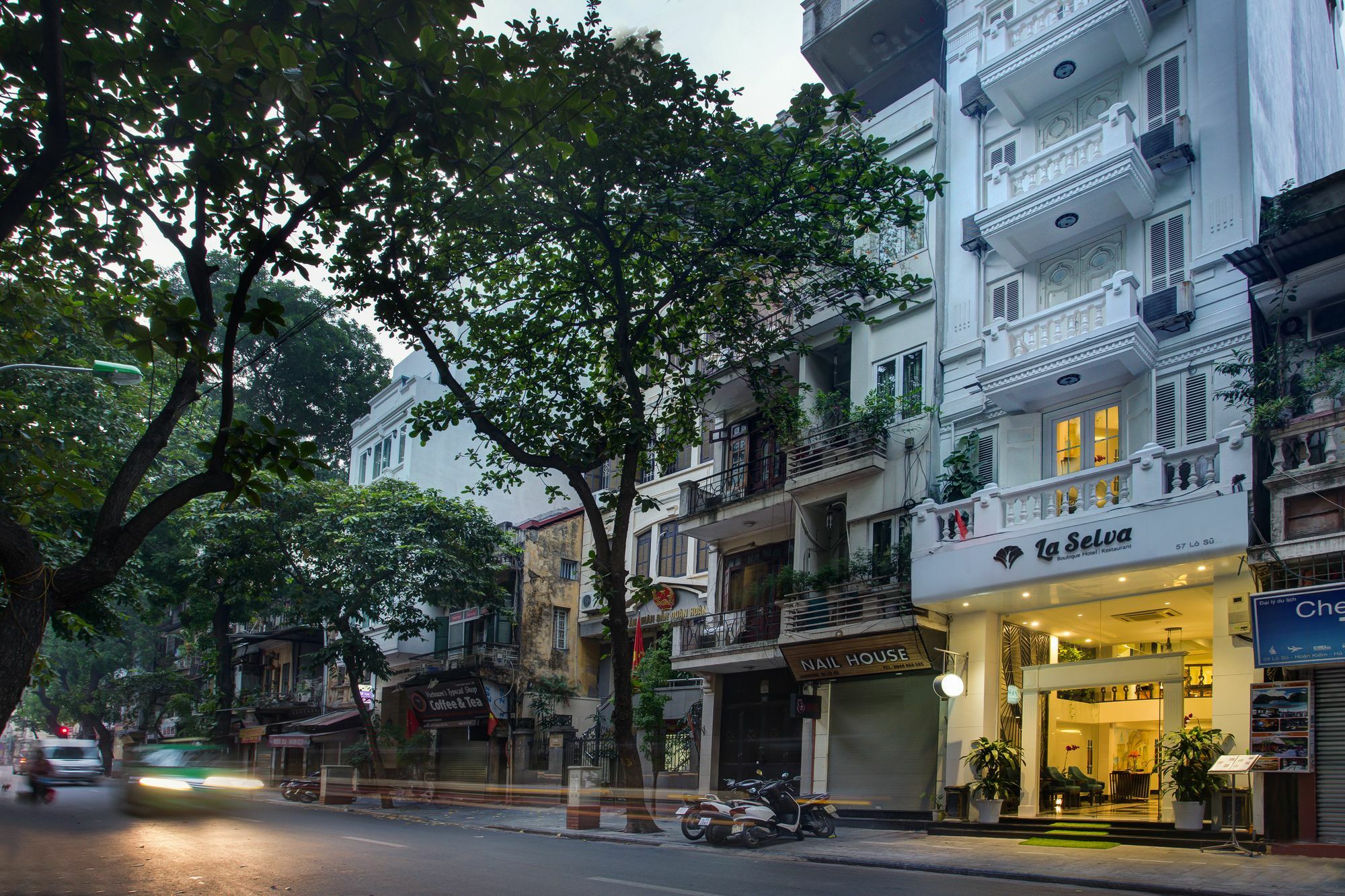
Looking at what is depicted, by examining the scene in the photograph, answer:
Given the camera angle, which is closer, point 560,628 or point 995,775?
point 995,775

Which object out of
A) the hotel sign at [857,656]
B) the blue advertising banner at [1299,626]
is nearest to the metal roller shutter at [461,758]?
the hotel sign at [857,656]

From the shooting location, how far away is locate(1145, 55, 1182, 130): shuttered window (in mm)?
18406

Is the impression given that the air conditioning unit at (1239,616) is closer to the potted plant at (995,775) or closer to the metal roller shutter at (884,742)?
the potted plant at (995,775)

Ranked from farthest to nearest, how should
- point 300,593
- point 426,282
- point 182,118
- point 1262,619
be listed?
point 300,593 → point 426,282 → point 1262,619 → point 182,118

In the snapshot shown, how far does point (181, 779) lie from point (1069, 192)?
2609 centimetres

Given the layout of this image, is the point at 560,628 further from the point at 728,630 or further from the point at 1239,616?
the point at 1239,616

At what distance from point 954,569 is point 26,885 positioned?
13.8 meters

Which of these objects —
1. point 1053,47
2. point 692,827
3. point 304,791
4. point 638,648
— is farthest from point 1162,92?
point 304,791

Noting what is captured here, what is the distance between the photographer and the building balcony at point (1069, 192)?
17.8 meters

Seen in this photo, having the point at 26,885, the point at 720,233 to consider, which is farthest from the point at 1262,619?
the point at 26,885

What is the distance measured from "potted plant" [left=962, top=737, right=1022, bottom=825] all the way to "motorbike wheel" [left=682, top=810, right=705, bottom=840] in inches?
184

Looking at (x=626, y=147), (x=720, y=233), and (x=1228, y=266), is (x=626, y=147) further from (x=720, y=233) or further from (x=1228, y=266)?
(x=1228, y=266)

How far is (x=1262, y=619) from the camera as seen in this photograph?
14.1 m

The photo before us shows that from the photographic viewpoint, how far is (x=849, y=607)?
68.3ft
